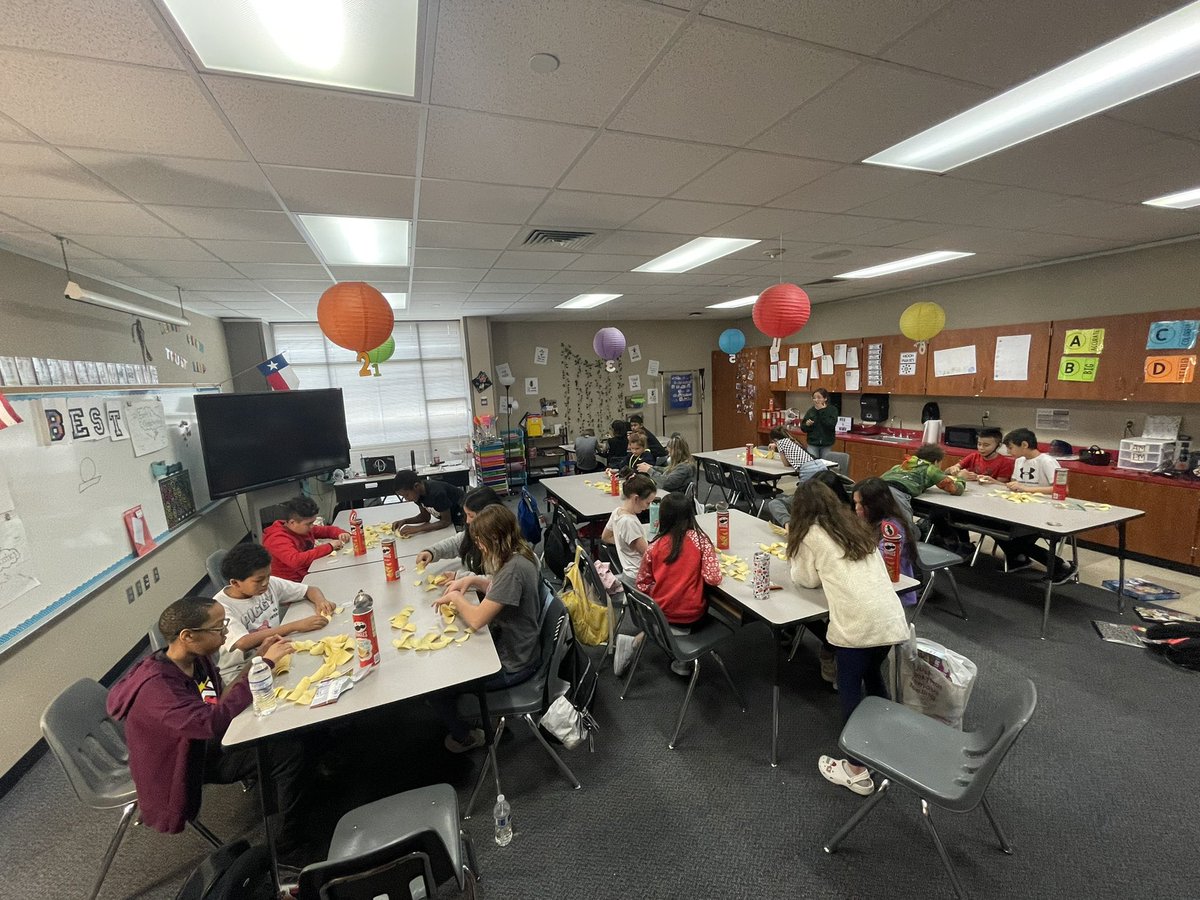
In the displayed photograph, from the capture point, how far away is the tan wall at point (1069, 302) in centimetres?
398

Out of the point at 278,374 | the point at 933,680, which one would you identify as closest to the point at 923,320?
the point at 933,680

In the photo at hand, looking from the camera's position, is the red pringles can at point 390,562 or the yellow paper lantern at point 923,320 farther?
the yellow paper lantern at point 923,320

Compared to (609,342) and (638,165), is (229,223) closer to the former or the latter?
(638,165)

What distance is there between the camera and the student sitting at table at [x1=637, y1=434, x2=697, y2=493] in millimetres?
4461

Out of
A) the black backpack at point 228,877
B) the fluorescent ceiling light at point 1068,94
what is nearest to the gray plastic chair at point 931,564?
the fluorescent ceiling light at point 1068,94

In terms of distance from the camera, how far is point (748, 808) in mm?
2049

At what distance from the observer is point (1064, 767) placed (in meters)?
2.16

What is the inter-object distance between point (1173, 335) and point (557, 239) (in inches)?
201

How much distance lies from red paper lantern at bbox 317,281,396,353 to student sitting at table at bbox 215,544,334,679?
116 centimetres

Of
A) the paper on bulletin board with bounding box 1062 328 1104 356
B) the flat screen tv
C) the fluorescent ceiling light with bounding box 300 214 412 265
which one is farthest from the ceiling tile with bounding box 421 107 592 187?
the paper on bulletin board with bounding box 1062 328 1104 356

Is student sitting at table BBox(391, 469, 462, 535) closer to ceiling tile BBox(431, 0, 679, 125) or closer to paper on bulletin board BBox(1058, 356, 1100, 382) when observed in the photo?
ceiling tile BBox(431, 0, 679, 125)

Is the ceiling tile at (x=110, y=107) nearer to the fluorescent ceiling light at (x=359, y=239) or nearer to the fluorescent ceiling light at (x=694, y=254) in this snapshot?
the fluorescent ceiling light at (x=359, y=239)

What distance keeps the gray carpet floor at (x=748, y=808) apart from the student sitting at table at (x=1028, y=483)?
Result: 3.26 ft

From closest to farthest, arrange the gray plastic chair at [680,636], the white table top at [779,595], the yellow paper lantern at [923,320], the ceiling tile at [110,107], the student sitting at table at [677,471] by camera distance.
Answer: the ceiling tile at [110,107] < the white table top at [779,595] < the gray plastic chair at [680,636] < the yellow paper lantern at [923,320] < the student sitting at table at [677,471]
